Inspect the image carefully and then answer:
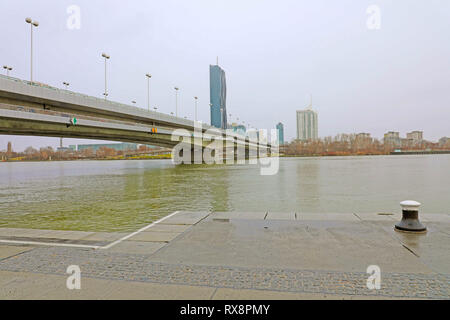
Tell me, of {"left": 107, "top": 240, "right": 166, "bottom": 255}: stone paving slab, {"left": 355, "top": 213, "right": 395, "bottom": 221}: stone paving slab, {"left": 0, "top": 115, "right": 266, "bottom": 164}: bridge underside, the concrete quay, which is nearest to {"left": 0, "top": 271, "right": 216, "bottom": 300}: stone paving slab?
the concrete quay

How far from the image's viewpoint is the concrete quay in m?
4.47

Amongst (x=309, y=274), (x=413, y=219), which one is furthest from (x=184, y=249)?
(x=413, y=219)

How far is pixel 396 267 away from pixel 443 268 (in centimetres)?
81

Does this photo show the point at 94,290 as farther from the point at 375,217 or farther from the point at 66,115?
the point at 66,115

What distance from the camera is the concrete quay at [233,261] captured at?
14.7ft

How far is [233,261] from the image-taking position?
5.76m

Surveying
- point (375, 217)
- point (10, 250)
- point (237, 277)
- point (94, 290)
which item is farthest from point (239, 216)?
point (10, 250)

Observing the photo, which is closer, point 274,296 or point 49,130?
point 274,296

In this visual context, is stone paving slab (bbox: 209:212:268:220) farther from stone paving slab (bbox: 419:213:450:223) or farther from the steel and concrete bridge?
the steel and concrete bridge

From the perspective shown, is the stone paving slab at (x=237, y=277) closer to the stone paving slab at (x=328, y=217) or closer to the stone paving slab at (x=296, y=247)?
the stone paving slab at (x=296, y=247)

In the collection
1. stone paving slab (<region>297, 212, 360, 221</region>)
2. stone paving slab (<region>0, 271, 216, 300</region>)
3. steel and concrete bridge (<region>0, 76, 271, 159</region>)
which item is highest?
steel and concrete bridge (<region>0, 76, 271, 159</region>)

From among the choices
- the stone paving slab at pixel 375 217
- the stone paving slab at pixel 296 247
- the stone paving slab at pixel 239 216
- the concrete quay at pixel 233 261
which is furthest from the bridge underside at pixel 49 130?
the stone paving slab at pixel 375 217
